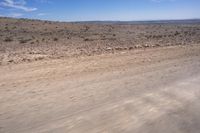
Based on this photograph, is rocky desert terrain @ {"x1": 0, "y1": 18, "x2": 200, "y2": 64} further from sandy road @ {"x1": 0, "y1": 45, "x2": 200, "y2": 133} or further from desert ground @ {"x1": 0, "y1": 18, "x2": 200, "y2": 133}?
sandy road @ {"x1": 0, "y1": 45, "x2": 200, "y2": 133}

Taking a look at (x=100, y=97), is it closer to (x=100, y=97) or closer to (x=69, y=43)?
(x=100, y=97)

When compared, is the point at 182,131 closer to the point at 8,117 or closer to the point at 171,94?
the point at 171,94

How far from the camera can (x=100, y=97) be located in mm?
7199

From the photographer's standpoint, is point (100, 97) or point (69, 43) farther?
point (69, 43)

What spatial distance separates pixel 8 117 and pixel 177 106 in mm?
3570

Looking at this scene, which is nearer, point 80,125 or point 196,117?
point 80,125

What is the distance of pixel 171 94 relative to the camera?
7465 mm

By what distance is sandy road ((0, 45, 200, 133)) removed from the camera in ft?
18.3

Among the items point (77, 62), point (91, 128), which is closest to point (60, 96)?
point (91, 128)

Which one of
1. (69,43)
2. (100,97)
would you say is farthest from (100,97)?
(69,43)

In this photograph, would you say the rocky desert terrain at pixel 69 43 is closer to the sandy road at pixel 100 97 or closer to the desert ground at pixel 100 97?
the desert ground at pixel 100 97

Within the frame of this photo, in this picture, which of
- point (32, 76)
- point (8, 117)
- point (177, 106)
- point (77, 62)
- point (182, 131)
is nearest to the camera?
point (182, 131)

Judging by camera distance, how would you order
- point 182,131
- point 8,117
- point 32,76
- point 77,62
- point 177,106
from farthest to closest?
point 77,62 < point 32,76 < point 177,106 < point 8,117 < point 182,131

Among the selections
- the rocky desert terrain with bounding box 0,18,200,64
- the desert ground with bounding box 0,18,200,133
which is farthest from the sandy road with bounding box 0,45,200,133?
the rocky desert terrain with bounding box 0,18,200,64
